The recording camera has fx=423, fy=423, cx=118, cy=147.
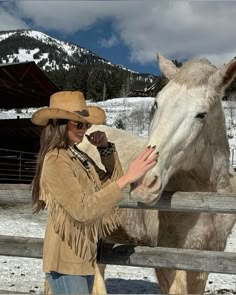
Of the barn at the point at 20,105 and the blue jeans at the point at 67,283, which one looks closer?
the blue jeans at the point at 67,283

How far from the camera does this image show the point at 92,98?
6662 cm

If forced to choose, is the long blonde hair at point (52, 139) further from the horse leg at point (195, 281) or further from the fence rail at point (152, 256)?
the horse leg at point (195, 281)

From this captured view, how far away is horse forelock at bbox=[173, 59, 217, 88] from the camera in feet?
9.77

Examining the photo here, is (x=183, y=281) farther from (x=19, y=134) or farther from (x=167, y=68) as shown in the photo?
(x=19, y=134)

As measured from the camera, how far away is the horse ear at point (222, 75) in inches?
120

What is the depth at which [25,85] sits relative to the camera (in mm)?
18328

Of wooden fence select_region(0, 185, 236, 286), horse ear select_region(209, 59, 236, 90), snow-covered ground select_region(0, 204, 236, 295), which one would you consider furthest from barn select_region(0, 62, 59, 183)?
horse ear select_region(209, 59, 236, 90)

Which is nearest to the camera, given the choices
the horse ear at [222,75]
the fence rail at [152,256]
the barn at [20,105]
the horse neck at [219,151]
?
the fence rail at [152,256]

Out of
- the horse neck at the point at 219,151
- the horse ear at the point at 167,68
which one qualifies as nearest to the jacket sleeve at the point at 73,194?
the horse neck at the point at 219,151

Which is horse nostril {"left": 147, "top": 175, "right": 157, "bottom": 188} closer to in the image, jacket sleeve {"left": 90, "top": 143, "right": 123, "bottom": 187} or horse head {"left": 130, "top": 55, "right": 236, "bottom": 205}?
horse head {"left": 130, "top": 55, "right": 236, "bottom": 205}

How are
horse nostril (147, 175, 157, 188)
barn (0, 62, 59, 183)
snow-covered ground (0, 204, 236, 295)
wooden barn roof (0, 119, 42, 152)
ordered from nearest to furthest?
1. horse nostril (147, 175, 157, 188)
2. snow-covered ground (0, 204, 236, 295)
3. barn (0, 62, 59, 183)
4. wooden barn roof (0, 119, 42, 152)

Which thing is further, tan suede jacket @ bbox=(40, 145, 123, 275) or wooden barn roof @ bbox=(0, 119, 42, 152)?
wooden barn roof @ bbox=(0, 119, 42, 152)

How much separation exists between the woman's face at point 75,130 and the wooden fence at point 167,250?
0.73 m

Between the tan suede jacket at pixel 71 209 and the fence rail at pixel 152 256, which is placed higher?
the tan suede jacket at pixel 71 209
